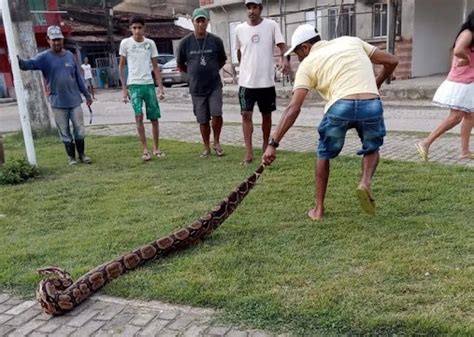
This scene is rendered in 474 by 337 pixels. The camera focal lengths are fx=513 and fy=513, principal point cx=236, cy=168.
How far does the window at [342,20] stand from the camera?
19203 mm

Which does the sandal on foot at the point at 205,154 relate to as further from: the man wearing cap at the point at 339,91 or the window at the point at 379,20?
the window at the point at 379,20

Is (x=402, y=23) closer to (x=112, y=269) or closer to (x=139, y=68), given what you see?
(x=139, y=68)

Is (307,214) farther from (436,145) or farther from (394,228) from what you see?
(436,145)

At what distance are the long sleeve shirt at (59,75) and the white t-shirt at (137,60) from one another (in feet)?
2.39

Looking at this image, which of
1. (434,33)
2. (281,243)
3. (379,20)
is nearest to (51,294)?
(281,243)

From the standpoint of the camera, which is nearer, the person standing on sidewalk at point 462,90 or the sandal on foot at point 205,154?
the person standing on sidewalk at point 462,90

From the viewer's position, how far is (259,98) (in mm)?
6742

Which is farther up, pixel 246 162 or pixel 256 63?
pixel 256 63

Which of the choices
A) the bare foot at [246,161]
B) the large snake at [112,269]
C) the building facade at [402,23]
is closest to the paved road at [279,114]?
the bare foot at [246,161]

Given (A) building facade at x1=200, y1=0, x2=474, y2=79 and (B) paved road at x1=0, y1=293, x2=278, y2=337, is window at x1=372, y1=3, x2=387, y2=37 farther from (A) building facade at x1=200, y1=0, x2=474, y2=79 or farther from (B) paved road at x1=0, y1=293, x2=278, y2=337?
(B) paved road at x1=0, y1=293, x2=278, y2=337

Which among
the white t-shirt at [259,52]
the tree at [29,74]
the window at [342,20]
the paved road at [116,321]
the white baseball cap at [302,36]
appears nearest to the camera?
the paved road at [116,321]

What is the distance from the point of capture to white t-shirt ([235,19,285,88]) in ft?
21.8

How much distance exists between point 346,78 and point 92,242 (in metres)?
2.46

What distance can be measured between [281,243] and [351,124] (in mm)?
1121
